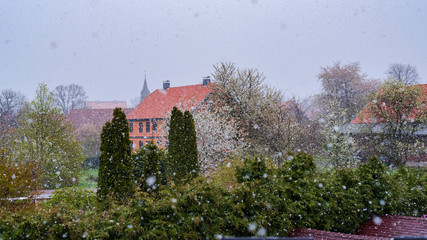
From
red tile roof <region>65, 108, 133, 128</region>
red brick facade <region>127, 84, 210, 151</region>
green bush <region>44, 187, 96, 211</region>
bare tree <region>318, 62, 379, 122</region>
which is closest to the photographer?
green bush <region>44, 187, 96, 211</region>

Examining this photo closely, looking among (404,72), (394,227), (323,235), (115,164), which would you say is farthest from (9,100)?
(404,72)

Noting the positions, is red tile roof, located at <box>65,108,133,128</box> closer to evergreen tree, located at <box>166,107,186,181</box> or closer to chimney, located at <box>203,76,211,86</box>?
chimney, located at <box>203,76,211,86</box>

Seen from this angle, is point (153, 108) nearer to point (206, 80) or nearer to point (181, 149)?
point (206, 80)

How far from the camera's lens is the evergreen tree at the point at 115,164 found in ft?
26.1

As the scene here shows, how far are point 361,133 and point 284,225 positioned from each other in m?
14.3

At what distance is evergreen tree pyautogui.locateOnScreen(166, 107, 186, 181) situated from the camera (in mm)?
11344

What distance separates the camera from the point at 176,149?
37.4ft

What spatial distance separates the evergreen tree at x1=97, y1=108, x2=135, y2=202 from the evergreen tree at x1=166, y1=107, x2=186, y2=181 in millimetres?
3133

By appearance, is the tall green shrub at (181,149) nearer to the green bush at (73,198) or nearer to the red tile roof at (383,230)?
the green bush at (73,198)

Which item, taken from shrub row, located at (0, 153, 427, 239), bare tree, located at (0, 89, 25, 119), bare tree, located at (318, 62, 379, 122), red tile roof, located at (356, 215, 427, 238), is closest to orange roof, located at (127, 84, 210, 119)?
bare tree, located at (0, 89, 25, 119)

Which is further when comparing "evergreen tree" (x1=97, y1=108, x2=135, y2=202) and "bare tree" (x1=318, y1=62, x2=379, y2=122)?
"bare tree" (x1=318, y1=62, x2=379, y2=122)

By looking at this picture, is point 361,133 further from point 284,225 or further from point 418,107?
point 284,225

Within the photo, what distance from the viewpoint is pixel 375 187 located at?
28.1 feet

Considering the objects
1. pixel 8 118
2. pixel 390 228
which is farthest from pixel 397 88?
pixel 8 118
